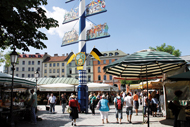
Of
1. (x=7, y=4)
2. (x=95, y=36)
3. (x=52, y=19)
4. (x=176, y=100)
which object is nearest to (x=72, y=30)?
(x=95, y=36)

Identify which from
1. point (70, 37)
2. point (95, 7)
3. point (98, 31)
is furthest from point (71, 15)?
point (98, 31)

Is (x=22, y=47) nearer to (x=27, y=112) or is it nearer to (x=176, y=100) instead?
(x=27, y=112)

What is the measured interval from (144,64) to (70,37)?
12822mm

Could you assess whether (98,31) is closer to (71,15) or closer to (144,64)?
(71,15)

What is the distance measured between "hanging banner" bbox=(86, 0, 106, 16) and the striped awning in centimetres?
785

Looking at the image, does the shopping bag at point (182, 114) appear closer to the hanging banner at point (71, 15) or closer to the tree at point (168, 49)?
the hanging banner at point (71, 15)

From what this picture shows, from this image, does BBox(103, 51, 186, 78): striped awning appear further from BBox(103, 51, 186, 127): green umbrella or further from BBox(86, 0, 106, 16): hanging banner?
BBox(86, 0, 106, 16): hanging banner

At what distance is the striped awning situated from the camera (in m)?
5.97

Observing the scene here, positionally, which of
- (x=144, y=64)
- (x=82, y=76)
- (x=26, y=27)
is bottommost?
(x=144, y=64)

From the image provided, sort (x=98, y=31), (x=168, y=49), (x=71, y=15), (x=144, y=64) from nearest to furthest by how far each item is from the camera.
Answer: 1. (x=144, y=64)
2. (x=98, y=31)
3. (x=71, y=15)
4. (x=168, y=49)

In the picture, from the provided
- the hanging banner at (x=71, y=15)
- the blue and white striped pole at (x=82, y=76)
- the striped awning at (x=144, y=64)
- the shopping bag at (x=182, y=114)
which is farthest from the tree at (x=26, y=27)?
the shopping bag at (x=182, y=114)

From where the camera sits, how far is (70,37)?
17875 millimetres

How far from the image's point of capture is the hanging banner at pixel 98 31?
15383 millimetres

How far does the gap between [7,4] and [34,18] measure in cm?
305
